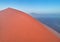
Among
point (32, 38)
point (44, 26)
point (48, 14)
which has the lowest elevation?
point (32, 38)

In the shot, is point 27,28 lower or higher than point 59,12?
lower

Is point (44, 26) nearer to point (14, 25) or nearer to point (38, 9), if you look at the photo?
point (38, 9)

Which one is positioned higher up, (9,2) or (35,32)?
(9,2)

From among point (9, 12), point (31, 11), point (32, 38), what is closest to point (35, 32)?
point (32, 38)

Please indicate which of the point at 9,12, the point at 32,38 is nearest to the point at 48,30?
the point at 32,38

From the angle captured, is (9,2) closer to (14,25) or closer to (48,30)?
(14,25)
